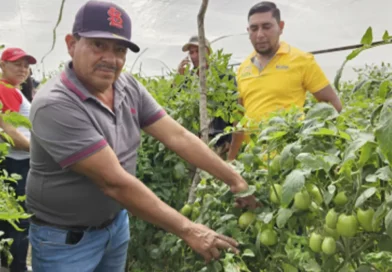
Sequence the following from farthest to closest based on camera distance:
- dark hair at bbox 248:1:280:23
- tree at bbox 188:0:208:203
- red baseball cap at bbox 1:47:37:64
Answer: red baseball cap at bbox 1:47:37:64
dark hair at bbox 248:1:280:23
tree at bbox 188:0:208:203

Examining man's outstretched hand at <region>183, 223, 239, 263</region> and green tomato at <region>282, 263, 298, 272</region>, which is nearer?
green tomato at <region>282, 263, 298, 272</region>

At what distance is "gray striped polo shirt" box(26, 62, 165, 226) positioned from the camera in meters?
1.63

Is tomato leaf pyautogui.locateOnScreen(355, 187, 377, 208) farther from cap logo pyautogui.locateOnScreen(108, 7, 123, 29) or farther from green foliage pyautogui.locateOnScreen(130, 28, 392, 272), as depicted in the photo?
cap logo pyautogui.locateOnScreen(108, 7, 123, 29)

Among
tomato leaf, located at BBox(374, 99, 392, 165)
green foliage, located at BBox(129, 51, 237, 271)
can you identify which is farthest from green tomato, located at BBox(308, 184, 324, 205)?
green foliage, located at BBox(129, 51, 237, 271)

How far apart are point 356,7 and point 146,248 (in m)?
5.19

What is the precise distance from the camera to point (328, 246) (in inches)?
44.6

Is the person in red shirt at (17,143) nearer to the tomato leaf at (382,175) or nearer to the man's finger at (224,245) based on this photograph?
the man's finger at (224,245)

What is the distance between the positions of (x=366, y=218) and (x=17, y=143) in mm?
Answer: 2433

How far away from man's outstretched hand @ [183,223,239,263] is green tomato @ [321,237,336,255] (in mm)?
314

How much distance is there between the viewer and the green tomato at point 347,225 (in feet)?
3.51

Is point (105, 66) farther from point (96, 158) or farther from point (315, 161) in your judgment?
point (315, 161)

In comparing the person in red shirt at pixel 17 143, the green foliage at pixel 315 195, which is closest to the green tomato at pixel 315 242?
the green foliage at pixel 315 195

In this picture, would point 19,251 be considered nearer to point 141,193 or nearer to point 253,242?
point 141,193

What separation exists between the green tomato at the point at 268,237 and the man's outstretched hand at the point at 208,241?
4.2 inches
